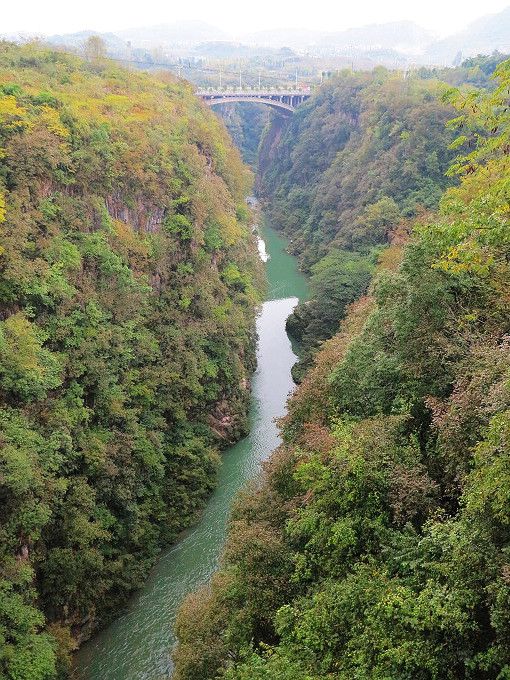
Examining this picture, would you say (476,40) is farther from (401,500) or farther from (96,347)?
(401,500)

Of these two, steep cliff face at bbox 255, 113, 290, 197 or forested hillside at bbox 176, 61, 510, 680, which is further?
steep cliff face at bbox 255, 113, 290, 197

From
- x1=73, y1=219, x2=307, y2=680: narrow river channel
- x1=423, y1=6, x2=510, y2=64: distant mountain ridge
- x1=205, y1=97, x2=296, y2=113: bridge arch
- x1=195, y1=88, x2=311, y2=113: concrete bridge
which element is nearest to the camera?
x1=73, y1=219, x2=307, y2=680: narrow river channel

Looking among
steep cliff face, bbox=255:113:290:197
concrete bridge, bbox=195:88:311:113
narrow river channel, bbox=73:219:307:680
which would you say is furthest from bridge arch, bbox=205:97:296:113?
narrow river channel, bbox=73:219:307:680

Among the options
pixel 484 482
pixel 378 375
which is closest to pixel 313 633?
pixel 484 482

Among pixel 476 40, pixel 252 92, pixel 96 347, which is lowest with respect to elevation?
pixel 476 40

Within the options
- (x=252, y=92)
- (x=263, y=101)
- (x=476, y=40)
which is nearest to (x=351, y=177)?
(x=252, y=92)

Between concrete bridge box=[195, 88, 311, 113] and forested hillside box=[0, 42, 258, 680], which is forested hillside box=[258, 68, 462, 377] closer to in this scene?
concrete bridge box=[195, 88, 311, 113]

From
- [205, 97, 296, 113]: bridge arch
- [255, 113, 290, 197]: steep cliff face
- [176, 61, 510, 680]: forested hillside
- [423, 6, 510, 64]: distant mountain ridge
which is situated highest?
[205, 97, 296, 113]: bridge arch
